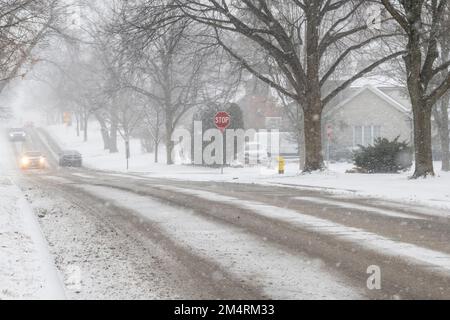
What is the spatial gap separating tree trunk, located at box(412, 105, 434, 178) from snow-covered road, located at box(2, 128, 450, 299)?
5.43 meters

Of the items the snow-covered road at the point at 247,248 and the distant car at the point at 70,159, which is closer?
the snow-covered road at the point at 247,248

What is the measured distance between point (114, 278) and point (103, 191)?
10.7m

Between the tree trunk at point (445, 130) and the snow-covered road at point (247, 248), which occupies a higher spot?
the tree trunk at point (445, 130)

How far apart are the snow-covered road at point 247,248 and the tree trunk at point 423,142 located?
5.43 meters

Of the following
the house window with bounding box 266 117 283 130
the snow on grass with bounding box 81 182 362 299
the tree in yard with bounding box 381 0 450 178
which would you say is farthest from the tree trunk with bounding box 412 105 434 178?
the house window with bounding box 266 117 283 130

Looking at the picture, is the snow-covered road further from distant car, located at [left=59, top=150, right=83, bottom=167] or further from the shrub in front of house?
distant car, located at [left=59, top=150, right=83, bottom=167]

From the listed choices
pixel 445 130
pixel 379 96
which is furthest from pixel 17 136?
pixel 445 130

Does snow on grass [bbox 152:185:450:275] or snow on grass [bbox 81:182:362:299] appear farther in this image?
snow on grass [bbox 152:185:450:275]

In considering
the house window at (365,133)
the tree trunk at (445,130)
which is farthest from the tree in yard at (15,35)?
the house window at (365,133)

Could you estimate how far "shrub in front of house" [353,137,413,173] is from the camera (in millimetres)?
23312

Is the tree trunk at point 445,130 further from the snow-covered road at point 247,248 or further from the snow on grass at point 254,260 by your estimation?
the snow on grass at point 254,260

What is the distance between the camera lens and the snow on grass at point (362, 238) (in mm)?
7301

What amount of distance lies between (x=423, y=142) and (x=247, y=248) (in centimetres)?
1221
